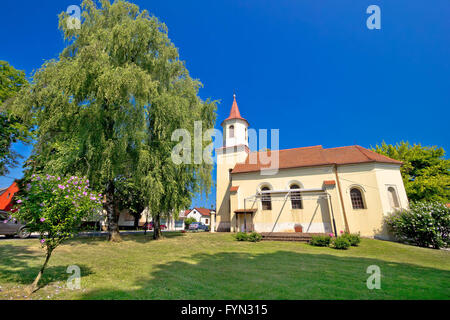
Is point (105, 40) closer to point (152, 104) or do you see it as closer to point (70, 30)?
point (70, 30)

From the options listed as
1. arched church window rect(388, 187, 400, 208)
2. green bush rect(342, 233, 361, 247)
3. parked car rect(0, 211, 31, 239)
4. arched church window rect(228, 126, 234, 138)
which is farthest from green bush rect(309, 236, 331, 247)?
parked car rect(0, 211, 31, 239)

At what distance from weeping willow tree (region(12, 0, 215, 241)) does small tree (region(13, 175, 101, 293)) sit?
6.24m

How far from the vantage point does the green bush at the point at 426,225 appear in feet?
45.7

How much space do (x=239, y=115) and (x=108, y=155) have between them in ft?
64.9

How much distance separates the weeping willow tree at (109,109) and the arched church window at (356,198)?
53.3 feet

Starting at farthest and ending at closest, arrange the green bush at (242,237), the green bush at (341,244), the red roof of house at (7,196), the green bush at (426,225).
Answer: the red roof of house at (7,196), the green bush at (242,237), the green bush at (426,225), the green bush at (341,244)

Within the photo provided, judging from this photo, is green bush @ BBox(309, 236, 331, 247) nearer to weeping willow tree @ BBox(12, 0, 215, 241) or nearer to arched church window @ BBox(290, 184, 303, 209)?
arched church window @ BBox(290, 184, 303, 209)

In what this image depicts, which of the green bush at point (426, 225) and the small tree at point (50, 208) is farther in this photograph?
the green bush at point (426, 225)

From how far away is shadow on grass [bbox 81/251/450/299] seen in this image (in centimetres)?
445

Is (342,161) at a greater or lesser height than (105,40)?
lesser

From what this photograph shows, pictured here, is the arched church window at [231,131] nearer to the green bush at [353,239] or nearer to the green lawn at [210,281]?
the green bush at [353,239]

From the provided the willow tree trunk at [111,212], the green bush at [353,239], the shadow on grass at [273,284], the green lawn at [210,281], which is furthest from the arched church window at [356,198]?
the willow tree trunk at [111,212]
